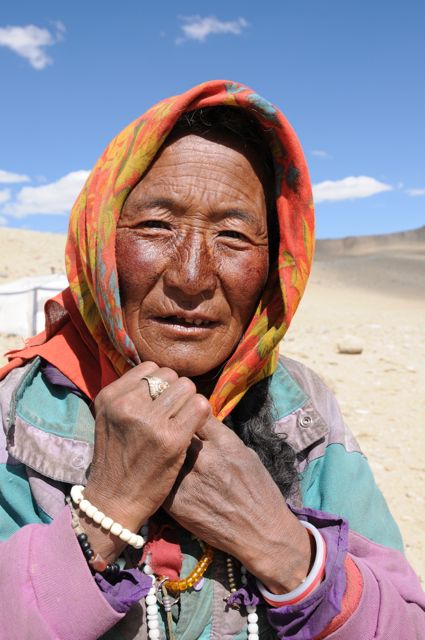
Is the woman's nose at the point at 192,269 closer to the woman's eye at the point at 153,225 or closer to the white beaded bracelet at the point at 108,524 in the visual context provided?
the woman's eye at the point at 153,225

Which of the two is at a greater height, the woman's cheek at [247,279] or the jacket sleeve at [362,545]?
the woman's cheek at [247,279]

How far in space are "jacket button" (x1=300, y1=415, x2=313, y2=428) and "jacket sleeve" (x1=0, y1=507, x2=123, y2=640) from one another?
2.65 feet

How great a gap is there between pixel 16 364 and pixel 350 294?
68.0 feet

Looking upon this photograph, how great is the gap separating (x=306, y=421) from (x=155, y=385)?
0.61 m

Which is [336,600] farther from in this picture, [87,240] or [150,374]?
[87,240]

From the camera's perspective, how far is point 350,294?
858 inches

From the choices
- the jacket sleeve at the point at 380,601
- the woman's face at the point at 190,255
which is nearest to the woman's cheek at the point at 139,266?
the woman's face at the point at 190,255

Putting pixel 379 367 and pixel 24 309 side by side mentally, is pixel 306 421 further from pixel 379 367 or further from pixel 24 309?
pixel 24 309

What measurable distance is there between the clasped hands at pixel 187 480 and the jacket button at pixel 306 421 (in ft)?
1.09

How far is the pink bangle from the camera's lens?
147 cm

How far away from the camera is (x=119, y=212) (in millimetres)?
1783

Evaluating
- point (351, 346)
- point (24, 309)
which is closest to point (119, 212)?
point (351, 346)

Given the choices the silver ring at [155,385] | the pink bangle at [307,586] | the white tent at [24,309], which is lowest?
the white tent at [24,309]

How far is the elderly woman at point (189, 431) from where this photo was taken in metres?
1.43
